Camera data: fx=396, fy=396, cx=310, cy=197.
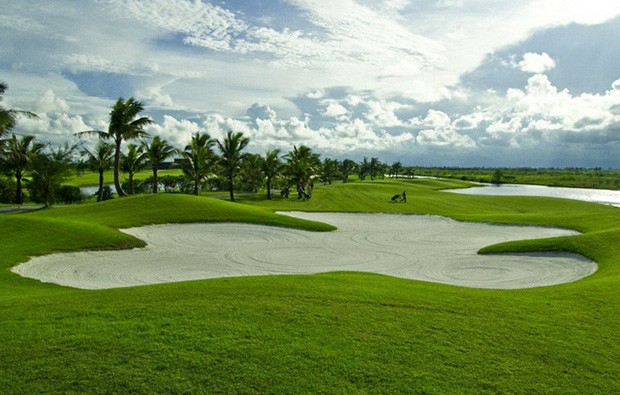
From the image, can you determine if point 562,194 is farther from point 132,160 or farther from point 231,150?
point 132,160

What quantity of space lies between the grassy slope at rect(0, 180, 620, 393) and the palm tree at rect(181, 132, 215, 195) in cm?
4392

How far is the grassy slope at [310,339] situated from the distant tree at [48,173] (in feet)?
111

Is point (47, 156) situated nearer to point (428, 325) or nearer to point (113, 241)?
point (113, 241)

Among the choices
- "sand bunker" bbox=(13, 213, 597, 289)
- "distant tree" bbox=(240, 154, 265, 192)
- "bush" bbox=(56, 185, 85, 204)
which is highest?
"distant tree" bbox=(240, 154, 265, 192)

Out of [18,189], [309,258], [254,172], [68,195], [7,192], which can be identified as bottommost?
[309,258]

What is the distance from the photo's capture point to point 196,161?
52.8 meters

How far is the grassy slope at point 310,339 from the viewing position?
5.84 metres

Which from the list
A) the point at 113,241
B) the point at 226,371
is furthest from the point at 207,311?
the point at 113,241

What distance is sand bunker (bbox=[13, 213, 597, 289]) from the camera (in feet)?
53.9

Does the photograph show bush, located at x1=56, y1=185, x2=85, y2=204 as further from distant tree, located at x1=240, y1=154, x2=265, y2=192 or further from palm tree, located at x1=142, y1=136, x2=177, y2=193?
distant tree, located at x1=240, y1=154, x2=265, y2=192

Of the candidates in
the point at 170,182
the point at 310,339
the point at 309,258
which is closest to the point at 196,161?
the point at 170,182

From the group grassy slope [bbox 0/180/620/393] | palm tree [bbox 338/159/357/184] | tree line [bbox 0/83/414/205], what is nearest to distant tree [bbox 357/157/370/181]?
palm tree [bbox 338/159/357/184]

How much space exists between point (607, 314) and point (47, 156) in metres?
44.7

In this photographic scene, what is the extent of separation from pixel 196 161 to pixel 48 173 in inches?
713
